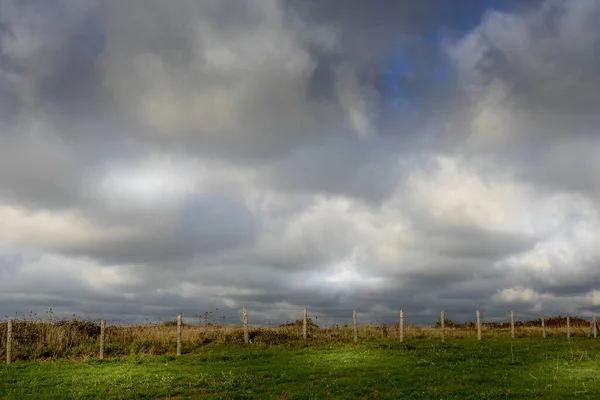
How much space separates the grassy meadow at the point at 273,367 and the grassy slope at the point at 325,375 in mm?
61

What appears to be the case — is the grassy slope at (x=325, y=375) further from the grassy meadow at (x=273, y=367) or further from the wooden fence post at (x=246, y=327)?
the wooden fence post at (x=246, y=327)

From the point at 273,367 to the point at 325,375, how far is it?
4.76 meters

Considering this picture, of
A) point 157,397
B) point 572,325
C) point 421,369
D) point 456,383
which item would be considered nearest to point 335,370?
point 421,369

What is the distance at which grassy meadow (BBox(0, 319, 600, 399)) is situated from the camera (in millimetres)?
25547

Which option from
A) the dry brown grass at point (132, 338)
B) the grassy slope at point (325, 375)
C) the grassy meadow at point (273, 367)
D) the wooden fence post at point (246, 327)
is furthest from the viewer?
the wooden fence post at point (246, 327)

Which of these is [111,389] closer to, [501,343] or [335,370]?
[335,370]

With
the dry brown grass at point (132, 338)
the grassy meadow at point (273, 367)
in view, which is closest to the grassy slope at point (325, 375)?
the grassy meadow at point (273, 367)

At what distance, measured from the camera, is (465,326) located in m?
78.1

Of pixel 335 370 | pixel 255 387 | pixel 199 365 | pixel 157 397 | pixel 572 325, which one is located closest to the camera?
pixel 157 397

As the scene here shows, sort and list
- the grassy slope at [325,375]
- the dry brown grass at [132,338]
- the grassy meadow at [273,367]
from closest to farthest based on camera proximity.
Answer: the grassy slope at [325,375]
the grassy meadow at [273,367]
the dry brown grass at [132,338]

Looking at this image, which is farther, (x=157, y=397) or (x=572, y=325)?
(x=572, y=325)

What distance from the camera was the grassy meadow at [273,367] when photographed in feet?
83.8

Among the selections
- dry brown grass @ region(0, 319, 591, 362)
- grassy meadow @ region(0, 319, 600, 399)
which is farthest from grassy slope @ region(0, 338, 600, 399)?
dry brown grass @ region(0, 319, 591, 362)

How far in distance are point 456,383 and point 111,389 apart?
17703mm
